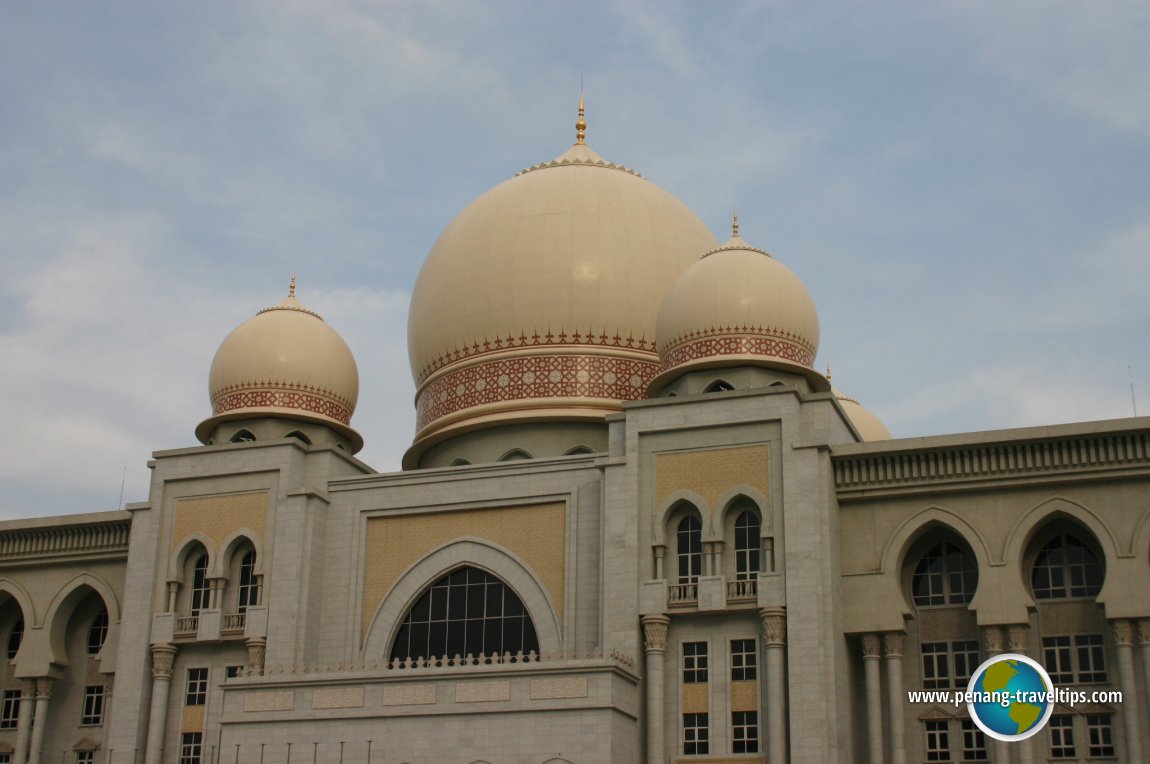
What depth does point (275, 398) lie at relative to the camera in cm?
2680

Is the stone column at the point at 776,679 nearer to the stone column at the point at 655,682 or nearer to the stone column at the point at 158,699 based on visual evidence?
the stone column at the point at 655,682

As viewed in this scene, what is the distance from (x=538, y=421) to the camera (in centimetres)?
2653

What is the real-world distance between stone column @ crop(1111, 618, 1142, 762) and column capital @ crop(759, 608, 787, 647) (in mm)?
4476

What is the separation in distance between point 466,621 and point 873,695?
6307 mm

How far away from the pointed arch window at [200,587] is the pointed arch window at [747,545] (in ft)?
28.3

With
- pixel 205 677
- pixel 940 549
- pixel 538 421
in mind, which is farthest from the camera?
pixel 538 421

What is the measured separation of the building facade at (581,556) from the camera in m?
21.4

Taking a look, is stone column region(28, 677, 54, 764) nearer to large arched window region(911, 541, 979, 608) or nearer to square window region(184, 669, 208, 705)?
square window region(184, 669, 208, 705)

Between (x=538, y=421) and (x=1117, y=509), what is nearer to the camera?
(x=1117, y=509)

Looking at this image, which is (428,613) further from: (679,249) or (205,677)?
(679,249)

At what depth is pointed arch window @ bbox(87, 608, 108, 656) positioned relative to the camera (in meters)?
27.0

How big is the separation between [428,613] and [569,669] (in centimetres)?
393

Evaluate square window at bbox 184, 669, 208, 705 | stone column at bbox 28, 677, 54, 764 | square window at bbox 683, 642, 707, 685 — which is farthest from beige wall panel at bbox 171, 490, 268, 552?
square window at bbox 683, 642, 707, 685

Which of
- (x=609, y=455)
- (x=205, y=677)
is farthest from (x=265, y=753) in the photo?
(x=609, y=455)
